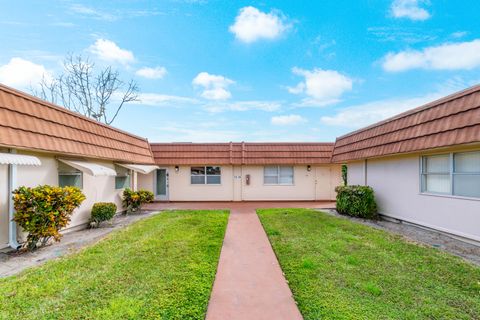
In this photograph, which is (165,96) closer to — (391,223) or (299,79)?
(299,79)

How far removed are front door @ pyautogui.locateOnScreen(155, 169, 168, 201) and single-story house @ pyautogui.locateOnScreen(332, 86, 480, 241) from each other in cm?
1160

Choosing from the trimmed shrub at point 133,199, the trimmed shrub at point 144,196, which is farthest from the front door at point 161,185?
the trimmed shrub at point 133,199

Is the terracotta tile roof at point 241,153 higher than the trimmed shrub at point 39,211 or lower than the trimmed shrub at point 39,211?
higher

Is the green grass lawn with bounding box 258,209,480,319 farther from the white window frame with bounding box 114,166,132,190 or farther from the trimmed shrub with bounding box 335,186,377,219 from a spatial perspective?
the white window frame with bounding box 114,166,132,190

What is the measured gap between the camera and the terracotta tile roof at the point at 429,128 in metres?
5.98

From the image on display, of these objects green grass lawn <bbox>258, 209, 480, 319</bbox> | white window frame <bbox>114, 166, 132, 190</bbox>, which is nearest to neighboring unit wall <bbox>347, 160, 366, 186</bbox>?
green grass lawn <bbox>258, 209, 480, 319</bbox>

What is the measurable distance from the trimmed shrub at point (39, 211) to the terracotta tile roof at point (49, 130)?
1145 mm

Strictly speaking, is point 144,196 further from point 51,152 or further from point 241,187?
point 241,187

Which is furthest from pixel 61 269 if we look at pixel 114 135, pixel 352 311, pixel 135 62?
pixel 135 62

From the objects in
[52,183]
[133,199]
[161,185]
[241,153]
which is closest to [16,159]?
[52,183]

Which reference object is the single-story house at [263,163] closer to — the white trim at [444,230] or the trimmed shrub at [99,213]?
the white trim at [444,230]

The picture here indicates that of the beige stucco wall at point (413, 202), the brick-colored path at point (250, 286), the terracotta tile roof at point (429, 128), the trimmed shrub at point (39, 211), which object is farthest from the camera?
the beige stucco wall at point (413, 202)

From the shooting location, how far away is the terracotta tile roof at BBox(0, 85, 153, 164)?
557 centimetres

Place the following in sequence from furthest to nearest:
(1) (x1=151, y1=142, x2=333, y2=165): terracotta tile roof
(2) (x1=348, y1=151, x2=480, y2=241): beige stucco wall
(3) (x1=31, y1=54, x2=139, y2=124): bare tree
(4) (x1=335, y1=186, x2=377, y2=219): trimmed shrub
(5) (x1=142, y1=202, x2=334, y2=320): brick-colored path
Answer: (3) (x1=31, y1=54, x2=139, y2=124): bare tree, (1) (x1=151, y1=142, x2=333, y2=165): terracotta tile roof, (4) (x1=335, y1=186, x2=377, y2=219): trimmed shrub, (2) (x1=348, y1=151, x2=480, y2=241): beige stucco wall, (5) (x1=142, y1=202, x2=334, y2=320): brick-colored path
